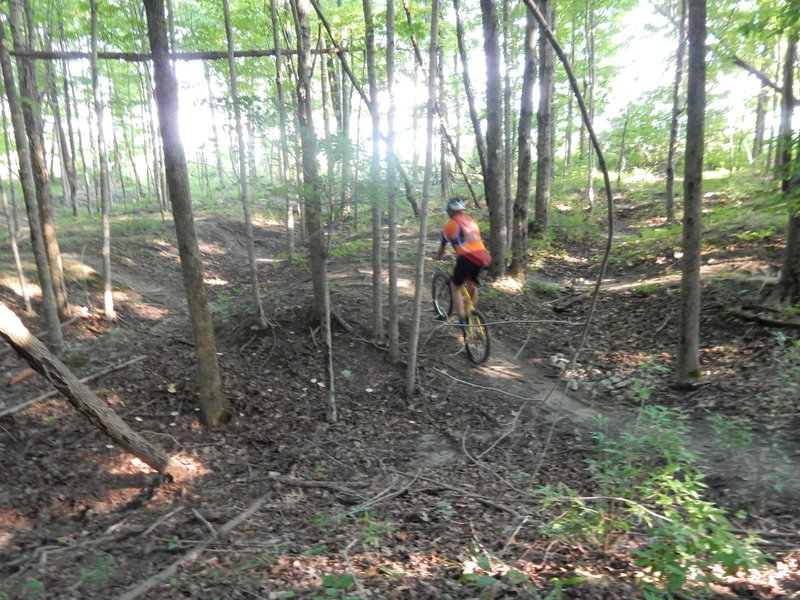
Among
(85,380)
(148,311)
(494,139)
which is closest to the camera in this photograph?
(85,380)

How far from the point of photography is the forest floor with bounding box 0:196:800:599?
3955mm

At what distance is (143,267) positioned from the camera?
45.7 feet

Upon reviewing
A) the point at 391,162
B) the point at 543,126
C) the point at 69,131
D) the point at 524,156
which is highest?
the point at 69,131

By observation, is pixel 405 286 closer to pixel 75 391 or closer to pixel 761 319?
pixel 761 319

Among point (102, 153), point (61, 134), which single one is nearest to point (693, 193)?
point (102, 153)

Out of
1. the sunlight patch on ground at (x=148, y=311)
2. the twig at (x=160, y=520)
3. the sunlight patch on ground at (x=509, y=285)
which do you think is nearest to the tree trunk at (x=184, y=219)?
the twig at (x=160, y=520)

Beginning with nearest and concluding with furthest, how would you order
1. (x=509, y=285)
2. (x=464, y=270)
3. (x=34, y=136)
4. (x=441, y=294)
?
(x=464, y=270), (x=34, y=136), (x=441, y=294), (x=509, y=285)

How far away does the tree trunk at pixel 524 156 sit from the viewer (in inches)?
426

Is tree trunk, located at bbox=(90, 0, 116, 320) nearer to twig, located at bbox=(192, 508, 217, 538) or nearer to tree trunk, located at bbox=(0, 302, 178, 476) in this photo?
tree trunk, located at bbox=(0, 302, 178, 476)

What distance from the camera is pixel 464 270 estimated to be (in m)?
7.77

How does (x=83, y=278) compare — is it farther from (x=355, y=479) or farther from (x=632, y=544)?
(x=632, y=544)

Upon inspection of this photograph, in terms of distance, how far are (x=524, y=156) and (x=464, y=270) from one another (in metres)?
4.52

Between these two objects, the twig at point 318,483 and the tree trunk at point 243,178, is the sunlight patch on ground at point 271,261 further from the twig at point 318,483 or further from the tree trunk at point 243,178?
the twig at point 318,483

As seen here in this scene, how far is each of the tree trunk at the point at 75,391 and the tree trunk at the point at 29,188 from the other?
332 cm
